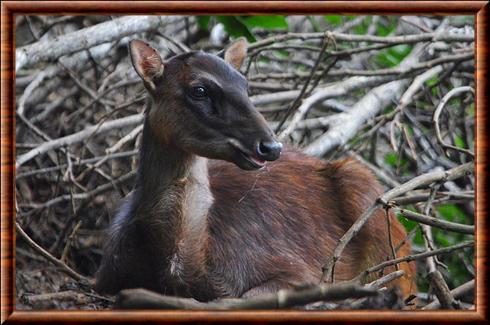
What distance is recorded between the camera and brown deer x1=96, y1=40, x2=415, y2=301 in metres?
3.83

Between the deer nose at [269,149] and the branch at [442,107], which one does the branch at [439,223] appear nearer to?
the branch at [442,107]

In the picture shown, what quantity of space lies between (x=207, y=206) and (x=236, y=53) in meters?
0.77

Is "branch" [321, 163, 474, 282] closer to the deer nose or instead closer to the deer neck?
the deer nose

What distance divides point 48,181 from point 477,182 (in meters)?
3.12

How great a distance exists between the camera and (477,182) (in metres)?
3.60

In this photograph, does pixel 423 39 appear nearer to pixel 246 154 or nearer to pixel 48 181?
pixel 246 154

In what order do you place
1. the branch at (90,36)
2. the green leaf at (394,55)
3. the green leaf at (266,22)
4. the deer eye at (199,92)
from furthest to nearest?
the green leaf at (394,55) → the branch at (90,36) → the green leaf at (266,22) → the deer eye at (199,92)

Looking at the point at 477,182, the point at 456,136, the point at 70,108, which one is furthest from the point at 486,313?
the point at 70,108

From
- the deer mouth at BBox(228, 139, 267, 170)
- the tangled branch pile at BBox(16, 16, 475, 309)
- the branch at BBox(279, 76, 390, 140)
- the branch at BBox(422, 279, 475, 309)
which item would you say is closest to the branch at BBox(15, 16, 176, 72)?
the tangled branch pile at BBox(16, 16, 475, 309)

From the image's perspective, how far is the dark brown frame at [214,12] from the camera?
3.30 m

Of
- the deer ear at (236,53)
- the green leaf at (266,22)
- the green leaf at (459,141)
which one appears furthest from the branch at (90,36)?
the green leaf at (459,141)

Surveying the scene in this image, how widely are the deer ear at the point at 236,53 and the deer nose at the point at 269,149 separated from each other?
29.4 inches

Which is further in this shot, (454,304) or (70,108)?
(70,108)

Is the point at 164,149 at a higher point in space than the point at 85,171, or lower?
higher
